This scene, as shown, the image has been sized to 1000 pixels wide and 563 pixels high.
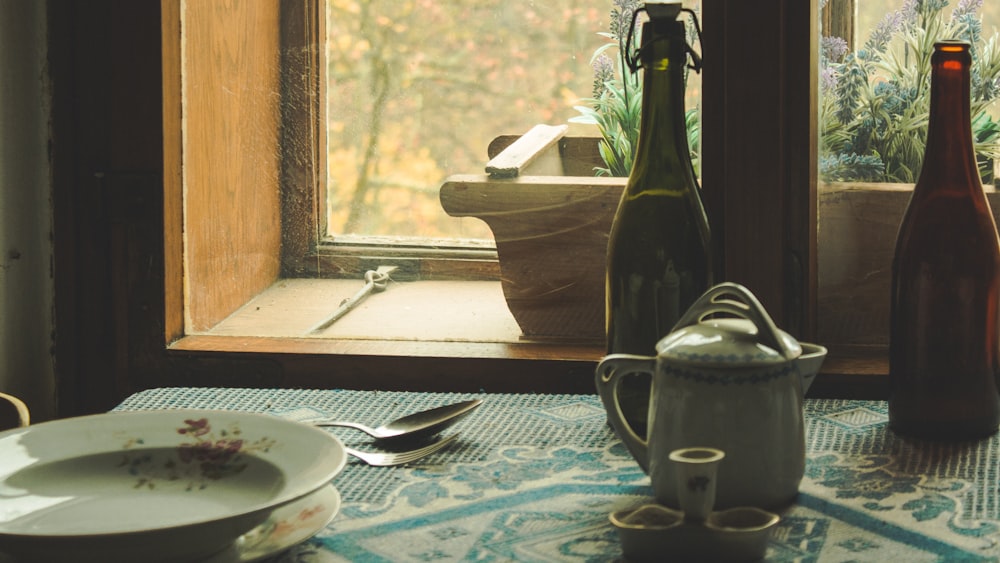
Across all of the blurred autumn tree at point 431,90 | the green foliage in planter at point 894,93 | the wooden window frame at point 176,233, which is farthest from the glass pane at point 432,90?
the green foliage in planter at point 894,93

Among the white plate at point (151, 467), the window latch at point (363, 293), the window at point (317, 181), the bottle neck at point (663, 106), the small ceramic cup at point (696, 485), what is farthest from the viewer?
the window latch at point (363, 293)

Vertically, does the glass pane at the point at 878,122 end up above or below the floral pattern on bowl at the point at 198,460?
above

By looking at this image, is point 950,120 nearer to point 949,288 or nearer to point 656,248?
point 949,288

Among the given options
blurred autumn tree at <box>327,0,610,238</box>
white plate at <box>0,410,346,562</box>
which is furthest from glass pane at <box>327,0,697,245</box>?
white plate at <box>0,410,346,562</box>

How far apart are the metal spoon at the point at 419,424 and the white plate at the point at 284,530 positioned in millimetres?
201

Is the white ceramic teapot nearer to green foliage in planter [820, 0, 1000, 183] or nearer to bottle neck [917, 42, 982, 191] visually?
bottle neck [917, 42, 982, 191]

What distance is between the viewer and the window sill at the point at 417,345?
135 cm

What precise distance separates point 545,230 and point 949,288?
0.52m

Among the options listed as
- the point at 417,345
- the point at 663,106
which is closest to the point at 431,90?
the point at 417,345

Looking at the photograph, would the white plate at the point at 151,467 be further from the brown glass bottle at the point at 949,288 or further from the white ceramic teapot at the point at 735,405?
the brown glass bottle at the point at 949,288

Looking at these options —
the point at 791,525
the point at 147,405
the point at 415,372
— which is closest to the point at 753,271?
the point at 415,372

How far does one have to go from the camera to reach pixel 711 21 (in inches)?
50.1

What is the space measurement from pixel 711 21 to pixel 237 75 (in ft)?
2.05

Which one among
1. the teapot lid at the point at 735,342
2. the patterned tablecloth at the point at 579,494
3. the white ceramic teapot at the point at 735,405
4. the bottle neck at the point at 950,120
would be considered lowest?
the patterned tablecloth at the point at 579,494
